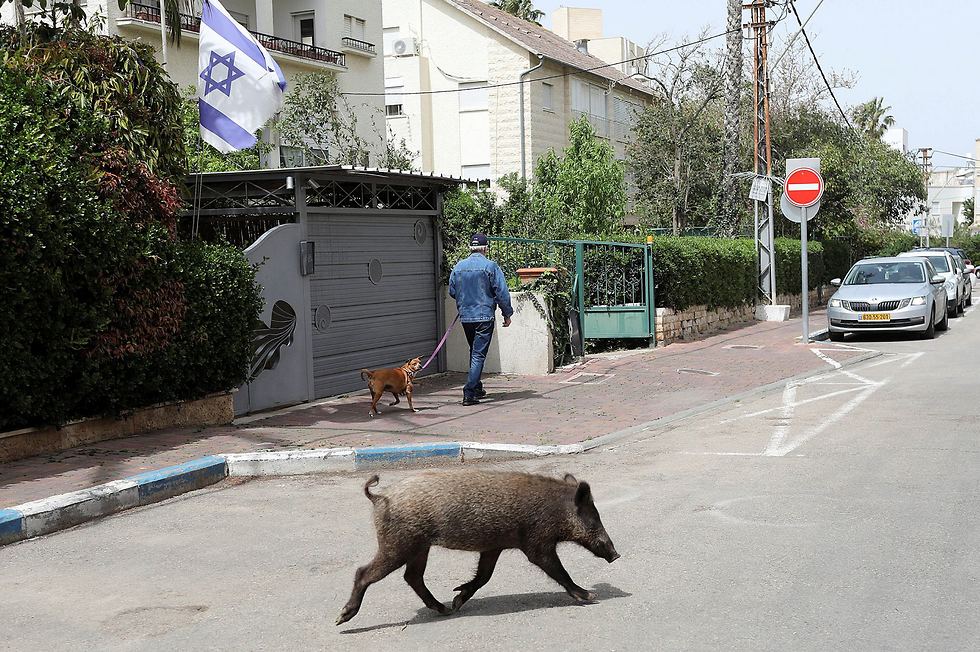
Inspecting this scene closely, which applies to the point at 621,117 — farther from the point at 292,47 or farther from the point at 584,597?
the point at 584,597

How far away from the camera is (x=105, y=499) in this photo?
24.3ft

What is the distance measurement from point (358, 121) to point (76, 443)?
25.7 metres

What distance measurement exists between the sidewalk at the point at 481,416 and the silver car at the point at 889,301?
241 cm

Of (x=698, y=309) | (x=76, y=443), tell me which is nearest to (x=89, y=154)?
(x=76, y=443)

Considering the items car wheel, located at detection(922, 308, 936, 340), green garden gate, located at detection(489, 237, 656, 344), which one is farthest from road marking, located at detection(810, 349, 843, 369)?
car wheel, located at detection(922, 308, 936, 340)

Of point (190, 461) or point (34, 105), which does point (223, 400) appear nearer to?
point (190, 461)

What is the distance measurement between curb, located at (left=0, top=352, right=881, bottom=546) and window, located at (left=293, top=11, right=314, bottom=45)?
986 inches

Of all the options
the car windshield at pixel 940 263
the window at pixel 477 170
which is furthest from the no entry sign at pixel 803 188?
the window at pixel 477 170

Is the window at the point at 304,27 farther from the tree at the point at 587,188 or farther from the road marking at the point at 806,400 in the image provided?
the road marking at the point at 806,400

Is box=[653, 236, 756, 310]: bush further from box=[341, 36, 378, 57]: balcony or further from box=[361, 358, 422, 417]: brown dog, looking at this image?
box=[341, 36, 378, 57]: balcony

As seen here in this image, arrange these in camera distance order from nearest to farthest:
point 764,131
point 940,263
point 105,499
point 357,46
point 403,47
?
point 105,499
point 764,131
point 940,263
point 357,46
point 403,47

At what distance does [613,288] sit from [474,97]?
2213cm

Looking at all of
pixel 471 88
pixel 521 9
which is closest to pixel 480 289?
pixel 471 88

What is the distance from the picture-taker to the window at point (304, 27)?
31953 millimetres
